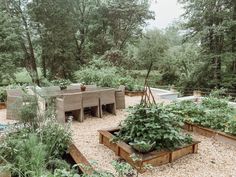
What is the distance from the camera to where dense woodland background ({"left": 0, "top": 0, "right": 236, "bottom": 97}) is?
35.5ft

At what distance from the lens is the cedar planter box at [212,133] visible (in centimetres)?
417

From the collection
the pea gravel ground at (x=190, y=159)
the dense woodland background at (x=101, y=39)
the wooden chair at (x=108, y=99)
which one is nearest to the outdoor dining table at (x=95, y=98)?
the wooden chair at (x=108, y=99)

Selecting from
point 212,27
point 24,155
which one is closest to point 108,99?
point 24,155

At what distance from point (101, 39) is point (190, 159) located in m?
10.9

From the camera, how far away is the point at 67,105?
5.17 meters

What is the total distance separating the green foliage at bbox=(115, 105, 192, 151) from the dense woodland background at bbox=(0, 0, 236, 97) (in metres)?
5.23

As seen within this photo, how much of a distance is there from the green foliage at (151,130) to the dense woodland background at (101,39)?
5232mm

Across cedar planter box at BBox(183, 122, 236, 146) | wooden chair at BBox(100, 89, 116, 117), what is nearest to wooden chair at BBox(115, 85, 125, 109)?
wooden chair at BBox(100, 89, 116, 117)

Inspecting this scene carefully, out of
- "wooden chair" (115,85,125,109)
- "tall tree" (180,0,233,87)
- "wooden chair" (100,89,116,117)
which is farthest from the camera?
"tall tree" (180,0,233,87)

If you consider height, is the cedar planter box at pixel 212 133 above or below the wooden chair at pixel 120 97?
below

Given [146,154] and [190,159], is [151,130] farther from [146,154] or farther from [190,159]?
[190,159]

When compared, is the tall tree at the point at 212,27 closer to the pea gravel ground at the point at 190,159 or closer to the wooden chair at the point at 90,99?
the wooden chair at the point at 90,99

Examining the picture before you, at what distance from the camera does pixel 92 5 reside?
513 inches

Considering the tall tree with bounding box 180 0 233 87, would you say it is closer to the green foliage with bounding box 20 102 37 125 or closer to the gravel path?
the gravel path
